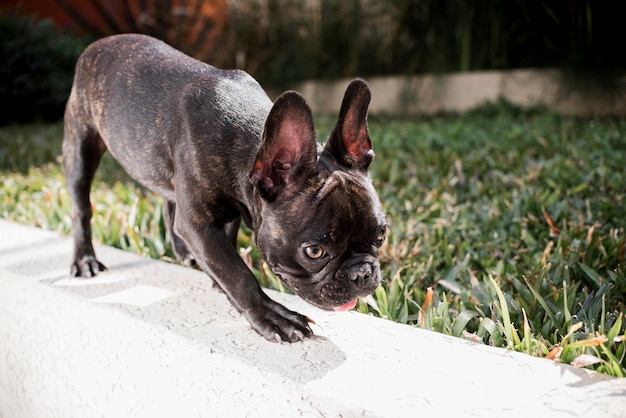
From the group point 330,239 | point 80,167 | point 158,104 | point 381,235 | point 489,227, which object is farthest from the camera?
point 489,227

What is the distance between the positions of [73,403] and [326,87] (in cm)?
849

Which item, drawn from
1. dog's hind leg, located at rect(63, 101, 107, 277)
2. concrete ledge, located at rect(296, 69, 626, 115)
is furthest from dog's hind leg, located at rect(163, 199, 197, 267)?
concrete ledge, located at rect(296, 69, 626, 115)

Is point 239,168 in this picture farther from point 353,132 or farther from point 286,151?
point 353,132

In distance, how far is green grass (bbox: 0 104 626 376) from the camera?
2094 millimetres

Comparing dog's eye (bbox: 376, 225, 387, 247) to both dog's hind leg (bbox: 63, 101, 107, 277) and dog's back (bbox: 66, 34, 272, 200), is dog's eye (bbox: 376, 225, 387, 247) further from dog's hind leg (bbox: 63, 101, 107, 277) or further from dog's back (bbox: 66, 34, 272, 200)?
dog's hind leg (bbox: 63, 101, 107, 277)

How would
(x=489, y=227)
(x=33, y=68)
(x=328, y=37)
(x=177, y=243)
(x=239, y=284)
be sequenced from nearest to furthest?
1. (x=239, y=284)
2. (x=177, y=243)
3. (x=489, y=227)
4. (x=33, y=68)
5. (x=328, y=37)

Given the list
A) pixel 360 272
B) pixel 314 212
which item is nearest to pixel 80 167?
pixel 314 212

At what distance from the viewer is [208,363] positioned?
71.9 inches

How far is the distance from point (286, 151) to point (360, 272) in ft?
1.38

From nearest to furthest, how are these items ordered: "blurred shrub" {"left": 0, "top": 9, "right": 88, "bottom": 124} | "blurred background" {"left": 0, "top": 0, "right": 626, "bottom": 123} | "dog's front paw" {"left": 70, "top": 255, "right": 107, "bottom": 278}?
"dog's front paw" {"left": 70, "top": 255, "right": 107, "bottom": 278}
"blurred shrub" {"left": 0, "top": 9, "right": 88, "bottom": 124}
"blurred background" {"left": 0, "top": 0, "right": 626, "bottom": 123}

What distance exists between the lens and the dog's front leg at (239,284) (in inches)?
A: 75.9

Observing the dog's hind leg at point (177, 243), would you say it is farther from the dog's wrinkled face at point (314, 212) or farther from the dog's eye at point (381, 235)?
the dog's eye at point (381, 235)

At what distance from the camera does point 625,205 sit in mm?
3498

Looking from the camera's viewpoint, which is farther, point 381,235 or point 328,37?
point 328,37
